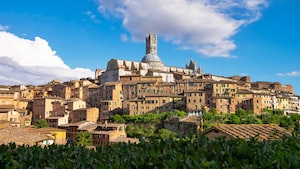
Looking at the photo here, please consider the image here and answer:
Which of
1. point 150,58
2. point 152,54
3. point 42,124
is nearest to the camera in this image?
point 42,124

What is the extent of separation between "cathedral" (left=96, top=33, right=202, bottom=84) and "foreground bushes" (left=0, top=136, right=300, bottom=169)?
220 ft

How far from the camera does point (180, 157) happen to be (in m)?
4.46

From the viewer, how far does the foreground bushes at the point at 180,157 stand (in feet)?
13.2

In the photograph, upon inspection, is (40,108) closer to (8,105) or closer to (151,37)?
(8,105)

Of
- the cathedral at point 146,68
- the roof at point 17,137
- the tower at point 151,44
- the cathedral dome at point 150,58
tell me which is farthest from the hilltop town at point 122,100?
the roof at point 17,137

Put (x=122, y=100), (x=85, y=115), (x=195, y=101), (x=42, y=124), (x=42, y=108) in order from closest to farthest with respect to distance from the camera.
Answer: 1. (x=195, y=101)
2. (x=42, y=124)
3. (x=85, y=115)
4. (x=42, y=108)
5. (x=122, y=100)

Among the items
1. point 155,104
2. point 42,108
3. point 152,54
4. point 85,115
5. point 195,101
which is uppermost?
point 152,54

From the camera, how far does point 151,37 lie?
9550cm

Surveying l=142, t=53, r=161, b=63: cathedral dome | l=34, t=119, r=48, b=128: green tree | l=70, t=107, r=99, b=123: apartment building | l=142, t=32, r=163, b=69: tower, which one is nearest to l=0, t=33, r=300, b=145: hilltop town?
l=70, t=107, r=99, b=123: apartment building

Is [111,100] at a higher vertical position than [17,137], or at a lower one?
higher

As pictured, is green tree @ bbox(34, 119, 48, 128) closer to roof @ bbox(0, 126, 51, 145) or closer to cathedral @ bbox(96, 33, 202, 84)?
cathedral @ bbox(96, 33, 202, 84)

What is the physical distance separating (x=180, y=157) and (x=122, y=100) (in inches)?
2393

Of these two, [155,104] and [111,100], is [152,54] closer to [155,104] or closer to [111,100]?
[111,100]

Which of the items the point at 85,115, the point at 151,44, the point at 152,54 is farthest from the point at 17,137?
the point at 151,44
